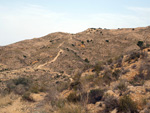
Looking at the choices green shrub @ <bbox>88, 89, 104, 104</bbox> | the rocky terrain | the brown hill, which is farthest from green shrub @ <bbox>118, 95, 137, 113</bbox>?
the brown hill

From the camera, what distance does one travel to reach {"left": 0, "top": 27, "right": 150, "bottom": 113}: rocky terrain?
6098 mm

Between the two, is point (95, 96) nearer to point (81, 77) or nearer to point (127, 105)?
point (127, 105)

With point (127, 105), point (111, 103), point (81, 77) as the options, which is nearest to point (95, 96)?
point (111, 103)

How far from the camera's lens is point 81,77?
13016mm

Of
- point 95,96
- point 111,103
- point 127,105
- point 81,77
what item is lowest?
point 81,77

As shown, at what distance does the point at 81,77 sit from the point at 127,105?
318 inches

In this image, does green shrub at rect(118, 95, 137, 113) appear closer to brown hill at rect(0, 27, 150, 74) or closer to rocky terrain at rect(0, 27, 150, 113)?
rocky terrain at rect(0, 27, 150, 113)

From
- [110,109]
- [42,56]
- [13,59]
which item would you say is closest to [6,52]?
[13,59]

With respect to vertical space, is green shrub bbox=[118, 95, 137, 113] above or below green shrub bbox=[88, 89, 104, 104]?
above

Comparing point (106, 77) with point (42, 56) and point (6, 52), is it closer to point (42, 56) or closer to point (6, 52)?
point (42, 56)

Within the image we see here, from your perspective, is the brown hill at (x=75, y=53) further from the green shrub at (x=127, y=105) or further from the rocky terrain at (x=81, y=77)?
the green shrub at (x=127, y=105)

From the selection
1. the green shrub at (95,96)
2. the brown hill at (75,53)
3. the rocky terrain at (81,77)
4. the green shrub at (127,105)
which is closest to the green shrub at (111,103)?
the rocky terrain at (81,77)

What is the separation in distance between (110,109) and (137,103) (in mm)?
1132

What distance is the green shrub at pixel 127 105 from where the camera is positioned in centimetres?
496
